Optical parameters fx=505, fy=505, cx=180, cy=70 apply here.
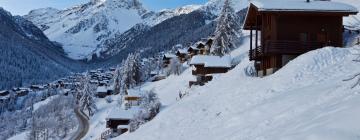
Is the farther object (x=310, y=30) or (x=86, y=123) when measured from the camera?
(x=86, y=123)

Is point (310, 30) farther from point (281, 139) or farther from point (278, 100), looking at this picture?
point (281, 139)

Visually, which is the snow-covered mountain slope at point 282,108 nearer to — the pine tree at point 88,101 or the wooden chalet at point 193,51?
the pine tree at point 88,101

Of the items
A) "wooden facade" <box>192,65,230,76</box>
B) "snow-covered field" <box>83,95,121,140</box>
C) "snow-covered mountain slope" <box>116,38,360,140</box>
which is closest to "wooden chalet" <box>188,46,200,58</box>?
"snow-covered field" <box>83,95,121,140</box>

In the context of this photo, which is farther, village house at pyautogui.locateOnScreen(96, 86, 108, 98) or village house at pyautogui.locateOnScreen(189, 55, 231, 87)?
village house at pyautogui.locateOnScreen(96, 86, 108, 98)

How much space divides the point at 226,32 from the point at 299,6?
1958 inches

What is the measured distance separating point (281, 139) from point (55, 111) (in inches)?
4873

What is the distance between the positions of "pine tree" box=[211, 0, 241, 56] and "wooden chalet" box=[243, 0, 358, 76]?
47131 mm

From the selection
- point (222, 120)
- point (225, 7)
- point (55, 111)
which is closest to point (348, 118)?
point (222, 120)

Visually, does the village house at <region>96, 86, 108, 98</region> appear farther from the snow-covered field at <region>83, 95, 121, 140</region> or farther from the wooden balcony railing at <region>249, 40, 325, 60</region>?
the wooden balcony railing at <region>249, 40, 325, 60</region>

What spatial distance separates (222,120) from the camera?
933 inches

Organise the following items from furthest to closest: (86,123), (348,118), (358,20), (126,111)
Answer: (86,123) < (126,111) < (358,20) < (348,118)

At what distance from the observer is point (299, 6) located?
38.2m

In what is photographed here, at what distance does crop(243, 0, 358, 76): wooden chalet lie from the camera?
124 feet

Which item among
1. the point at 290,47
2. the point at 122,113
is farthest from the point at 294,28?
the point at 122,113
